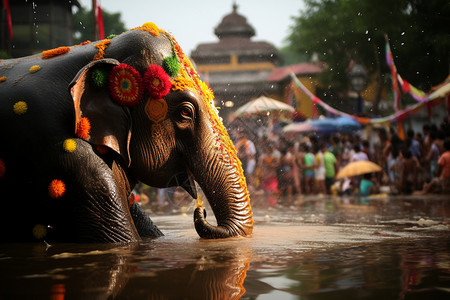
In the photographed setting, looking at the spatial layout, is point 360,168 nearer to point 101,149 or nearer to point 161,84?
point 161,84

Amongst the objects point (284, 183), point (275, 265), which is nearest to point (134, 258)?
point (275, 265)

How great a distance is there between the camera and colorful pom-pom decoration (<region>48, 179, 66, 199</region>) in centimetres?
502

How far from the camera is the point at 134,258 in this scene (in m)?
4.30

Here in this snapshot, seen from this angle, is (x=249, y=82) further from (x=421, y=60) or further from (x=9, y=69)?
(x=9, y=69)

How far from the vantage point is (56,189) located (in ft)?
16.5

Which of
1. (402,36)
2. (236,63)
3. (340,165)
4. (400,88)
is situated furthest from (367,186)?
(236,63)

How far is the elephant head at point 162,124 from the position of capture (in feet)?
17.4

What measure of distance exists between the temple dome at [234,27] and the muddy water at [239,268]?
174 ft

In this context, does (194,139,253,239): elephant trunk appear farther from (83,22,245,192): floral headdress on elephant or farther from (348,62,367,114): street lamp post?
(348,62,367,114): street lamp post

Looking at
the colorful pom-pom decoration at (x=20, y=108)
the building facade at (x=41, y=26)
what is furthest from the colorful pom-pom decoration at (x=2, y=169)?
the building facade at (x=41, y=26)

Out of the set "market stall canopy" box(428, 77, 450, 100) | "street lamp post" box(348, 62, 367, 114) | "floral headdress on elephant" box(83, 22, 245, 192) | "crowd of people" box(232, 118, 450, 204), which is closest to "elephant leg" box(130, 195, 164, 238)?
"floral headdress on elephant" box(83, 22, 245, 192)

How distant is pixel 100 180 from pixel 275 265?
69.1 inches

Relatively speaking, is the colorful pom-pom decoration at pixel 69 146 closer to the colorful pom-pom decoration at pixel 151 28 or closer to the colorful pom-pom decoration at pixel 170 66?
the colorful pom-pom decoration at pixel 170 66

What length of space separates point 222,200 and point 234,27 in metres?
53.8
